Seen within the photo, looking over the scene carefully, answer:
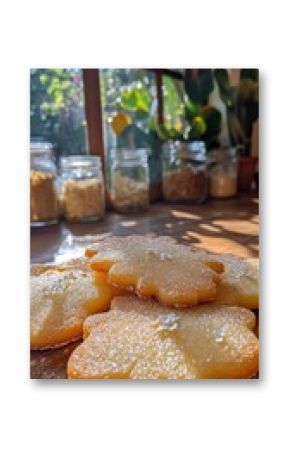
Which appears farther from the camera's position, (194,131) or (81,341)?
(194,131)

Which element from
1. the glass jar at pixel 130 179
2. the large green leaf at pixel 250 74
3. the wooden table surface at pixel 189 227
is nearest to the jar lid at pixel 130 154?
the glass jar at pixel 130 179

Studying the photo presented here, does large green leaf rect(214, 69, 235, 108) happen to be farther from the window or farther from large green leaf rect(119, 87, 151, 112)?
the window

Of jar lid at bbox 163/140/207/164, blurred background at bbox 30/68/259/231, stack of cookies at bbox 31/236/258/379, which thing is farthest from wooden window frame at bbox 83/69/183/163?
stack of cookies at bbox 31/236/258/379

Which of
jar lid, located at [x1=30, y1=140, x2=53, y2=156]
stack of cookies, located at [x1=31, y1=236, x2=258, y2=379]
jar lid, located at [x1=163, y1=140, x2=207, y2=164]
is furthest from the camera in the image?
jar lid, located at [x1=163, y1=140, x2=207, y2=164]

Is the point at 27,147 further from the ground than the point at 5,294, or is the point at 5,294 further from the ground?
the point at 27,147
